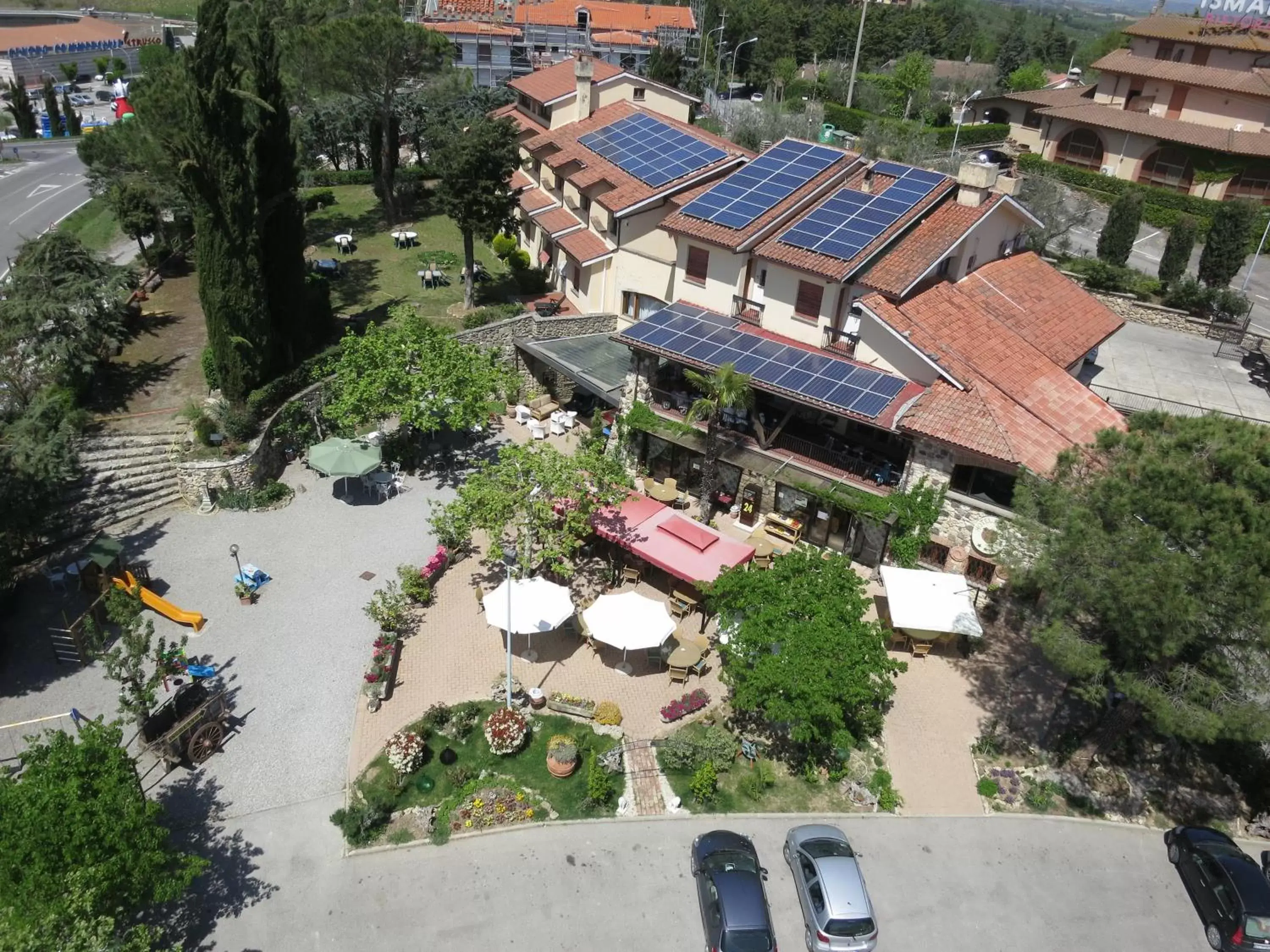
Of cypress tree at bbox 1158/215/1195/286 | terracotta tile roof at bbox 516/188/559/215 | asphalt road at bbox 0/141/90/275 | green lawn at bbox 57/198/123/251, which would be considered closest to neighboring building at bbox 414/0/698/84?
asphalt road at bbox 0/141/90/275

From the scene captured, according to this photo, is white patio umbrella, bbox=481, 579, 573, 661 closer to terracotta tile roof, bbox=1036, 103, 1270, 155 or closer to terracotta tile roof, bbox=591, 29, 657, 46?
terracotta tile roof, bbox=1036, 103, 1270, 155

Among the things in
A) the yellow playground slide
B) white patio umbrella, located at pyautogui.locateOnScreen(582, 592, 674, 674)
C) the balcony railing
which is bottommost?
the yellow playground slide

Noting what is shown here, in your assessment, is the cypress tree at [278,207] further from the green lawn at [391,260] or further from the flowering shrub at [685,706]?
the flowering shrub at [685,706]

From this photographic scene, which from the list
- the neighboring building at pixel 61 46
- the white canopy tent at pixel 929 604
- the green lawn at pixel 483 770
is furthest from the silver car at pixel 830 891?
the neighboring building at pixel 61 46

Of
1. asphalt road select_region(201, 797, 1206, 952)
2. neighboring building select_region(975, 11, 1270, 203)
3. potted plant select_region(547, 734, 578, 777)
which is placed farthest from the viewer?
neighboring building select_region(975, 11, 1270, 203)

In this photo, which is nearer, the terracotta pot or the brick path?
the terracotta pot

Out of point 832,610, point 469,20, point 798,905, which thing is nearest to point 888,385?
point 832,610

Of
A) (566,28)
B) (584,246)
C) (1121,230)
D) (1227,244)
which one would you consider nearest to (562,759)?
(584,246)

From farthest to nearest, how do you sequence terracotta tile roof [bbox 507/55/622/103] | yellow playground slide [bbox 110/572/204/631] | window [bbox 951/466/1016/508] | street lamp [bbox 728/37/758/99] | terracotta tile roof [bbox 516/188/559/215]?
street lamp [bbox 728/37/758/99], terracotta tile roof [bbox 507/55/622/103], terracotta tile roof [bbox 516/188/559/215], window [bbox 951/466/1016/508], yellow playground slide [bbox 110/572/204/631]
